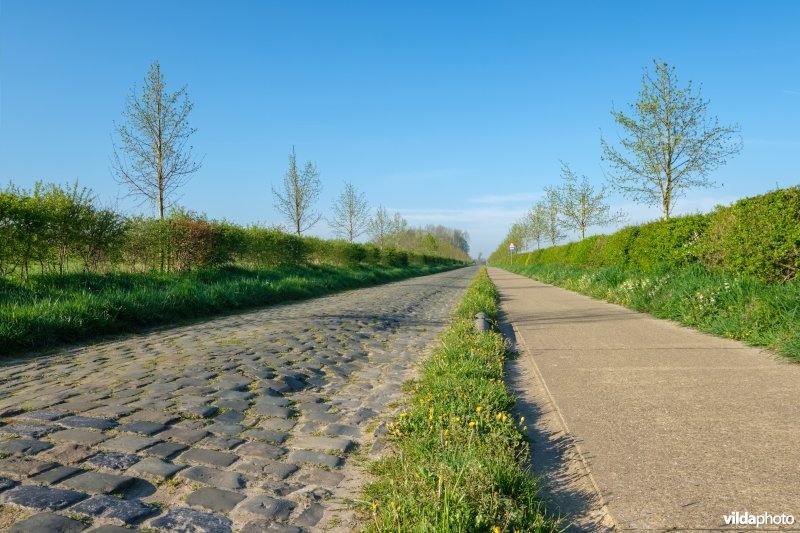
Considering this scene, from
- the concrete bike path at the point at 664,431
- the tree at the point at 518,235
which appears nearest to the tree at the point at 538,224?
the tree at the point at 518,235

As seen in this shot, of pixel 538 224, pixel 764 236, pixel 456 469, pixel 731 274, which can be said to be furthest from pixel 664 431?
pixel 538 224

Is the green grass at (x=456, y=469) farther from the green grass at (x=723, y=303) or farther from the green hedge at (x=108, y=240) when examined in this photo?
the green hedge at (x=108, y=240)

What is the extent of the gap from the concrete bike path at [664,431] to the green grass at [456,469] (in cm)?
25

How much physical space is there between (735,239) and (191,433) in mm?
8628

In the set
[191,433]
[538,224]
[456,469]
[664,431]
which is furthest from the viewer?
[538,224]

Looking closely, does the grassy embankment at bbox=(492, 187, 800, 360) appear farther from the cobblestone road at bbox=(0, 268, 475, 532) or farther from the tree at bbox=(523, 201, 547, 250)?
the tree at bbox=(523, 201, 547, 250)

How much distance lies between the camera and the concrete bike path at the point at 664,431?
88.9 inches

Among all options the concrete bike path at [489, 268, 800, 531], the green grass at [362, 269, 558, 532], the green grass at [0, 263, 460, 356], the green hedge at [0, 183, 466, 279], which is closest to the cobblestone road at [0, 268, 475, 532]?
the green grass at [362, 269, 558, 532]

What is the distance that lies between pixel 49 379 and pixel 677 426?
5609mm

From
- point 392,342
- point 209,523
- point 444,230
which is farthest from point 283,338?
point 444,230

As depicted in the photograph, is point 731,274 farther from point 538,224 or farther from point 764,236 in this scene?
point 538,224

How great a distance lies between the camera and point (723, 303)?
697 centimetres

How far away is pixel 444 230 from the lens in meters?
142

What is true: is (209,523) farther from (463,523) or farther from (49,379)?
(49,379)
